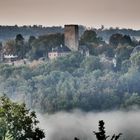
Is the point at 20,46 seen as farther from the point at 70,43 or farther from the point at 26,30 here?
the point at 70,43

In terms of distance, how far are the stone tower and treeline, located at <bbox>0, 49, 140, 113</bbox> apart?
0.51 m

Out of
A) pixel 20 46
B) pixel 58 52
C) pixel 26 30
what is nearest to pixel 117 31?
pixel 58 52

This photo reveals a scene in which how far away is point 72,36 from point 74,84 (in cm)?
229

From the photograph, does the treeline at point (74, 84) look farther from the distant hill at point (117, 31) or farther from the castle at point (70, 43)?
the distant hill at point (117, 31)

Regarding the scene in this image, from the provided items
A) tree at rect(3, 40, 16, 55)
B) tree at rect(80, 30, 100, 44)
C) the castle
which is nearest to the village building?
the castle

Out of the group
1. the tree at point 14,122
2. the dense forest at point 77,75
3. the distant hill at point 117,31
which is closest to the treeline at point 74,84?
the dense forest at point 77,75

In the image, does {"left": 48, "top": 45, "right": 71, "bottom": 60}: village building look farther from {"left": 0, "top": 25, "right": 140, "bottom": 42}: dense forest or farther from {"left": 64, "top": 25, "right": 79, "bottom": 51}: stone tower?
{"left": 0, "top": 25, "right": 140, "bottom": 42}: dense forest

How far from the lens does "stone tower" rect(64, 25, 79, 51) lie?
31984 mm

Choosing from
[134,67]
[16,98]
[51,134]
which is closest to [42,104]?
[16,98]

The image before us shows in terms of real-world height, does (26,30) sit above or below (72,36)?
above

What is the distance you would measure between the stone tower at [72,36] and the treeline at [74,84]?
514mm

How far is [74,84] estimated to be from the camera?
32438 millimetres

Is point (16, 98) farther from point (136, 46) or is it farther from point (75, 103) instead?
point (136, 46)

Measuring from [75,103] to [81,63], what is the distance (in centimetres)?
299
